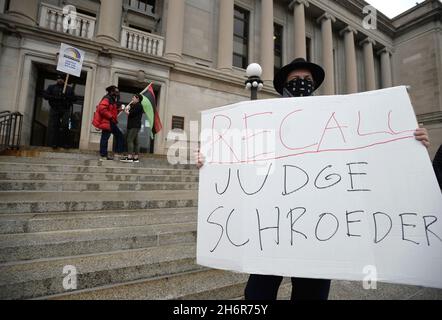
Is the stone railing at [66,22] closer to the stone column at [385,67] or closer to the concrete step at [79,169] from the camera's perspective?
the concrete step at [79,169]

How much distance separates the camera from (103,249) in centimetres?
278

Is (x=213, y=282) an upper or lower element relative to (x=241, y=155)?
lower

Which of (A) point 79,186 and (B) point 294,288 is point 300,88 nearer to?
(B) point 294,288

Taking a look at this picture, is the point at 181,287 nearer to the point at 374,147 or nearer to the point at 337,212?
the point at 337,212

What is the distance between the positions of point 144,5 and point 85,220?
595 inches

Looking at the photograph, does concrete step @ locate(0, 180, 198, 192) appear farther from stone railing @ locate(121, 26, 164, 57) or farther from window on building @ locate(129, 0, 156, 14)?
window on building @ locate(129, 0, 156, 14)

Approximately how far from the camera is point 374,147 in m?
1.28

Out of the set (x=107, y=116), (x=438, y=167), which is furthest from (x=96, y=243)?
(x=107, y=116)

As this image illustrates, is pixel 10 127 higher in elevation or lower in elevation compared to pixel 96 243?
higher

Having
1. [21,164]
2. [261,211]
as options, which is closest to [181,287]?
[261,211]

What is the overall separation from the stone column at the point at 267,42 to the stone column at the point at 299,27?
2674 millimetres

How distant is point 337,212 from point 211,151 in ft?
2.67

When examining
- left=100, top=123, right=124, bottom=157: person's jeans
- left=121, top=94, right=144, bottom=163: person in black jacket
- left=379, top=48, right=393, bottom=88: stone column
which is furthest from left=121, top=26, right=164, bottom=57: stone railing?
left=379, top=48, right=393, bottom=88: stone column

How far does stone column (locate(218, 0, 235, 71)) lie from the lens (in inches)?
571
